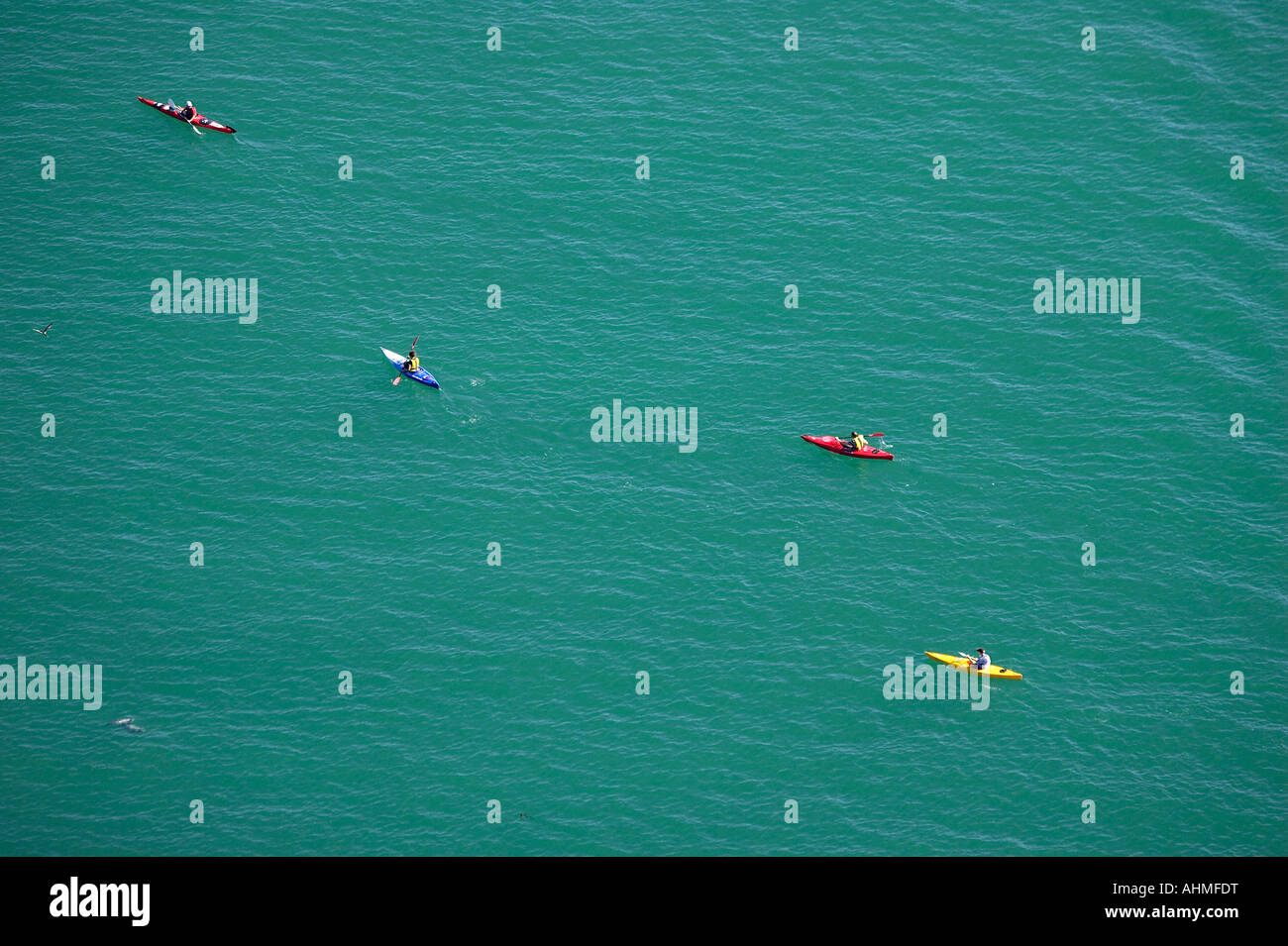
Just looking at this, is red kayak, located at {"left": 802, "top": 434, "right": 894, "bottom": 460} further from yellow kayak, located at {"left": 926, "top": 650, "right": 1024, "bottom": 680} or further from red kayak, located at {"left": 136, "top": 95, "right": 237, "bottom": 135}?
red kayak, located at {"left": 136, "top": 95, "right": 237, "bottom": 135}

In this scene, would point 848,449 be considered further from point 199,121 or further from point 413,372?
point 199,121

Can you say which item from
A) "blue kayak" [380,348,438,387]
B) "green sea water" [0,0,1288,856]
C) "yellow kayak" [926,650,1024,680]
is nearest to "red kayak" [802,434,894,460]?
"green sea water" [0,0,1288,856]

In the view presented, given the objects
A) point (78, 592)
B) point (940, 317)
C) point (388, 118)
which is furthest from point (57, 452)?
point (940, 317)

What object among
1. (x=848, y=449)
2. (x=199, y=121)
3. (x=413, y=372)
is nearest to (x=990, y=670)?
(x=848, y=449)

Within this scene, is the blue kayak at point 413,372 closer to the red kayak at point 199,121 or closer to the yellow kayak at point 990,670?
the red kayak at point 199,121

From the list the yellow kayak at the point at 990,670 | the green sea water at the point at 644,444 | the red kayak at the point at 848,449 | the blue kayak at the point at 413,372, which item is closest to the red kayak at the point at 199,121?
the green sea water at the point at 644,444

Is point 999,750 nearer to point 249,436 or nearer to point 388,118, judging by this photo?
point 249,436
